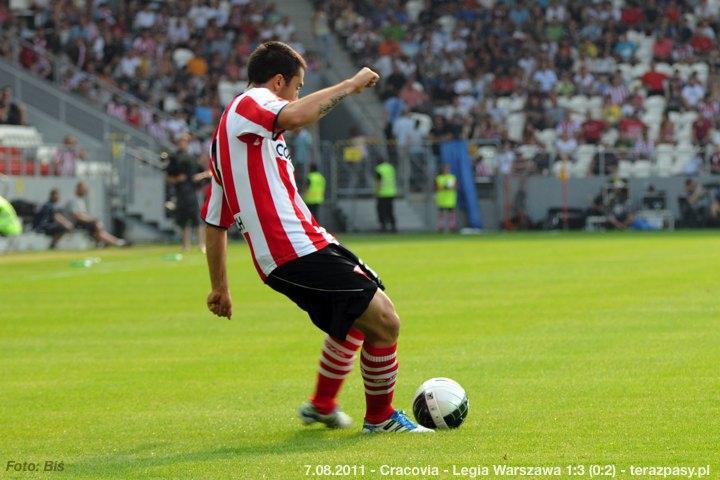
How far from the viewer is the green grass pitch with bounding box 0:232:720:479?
24.8 feet

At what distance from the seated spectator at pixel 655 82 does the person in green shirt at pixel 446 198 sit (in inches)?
269

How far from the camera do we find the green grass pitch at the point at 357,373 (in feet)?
24.8

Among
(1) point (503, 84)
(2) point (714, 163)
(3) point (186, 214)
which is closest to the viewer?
(3) point (186, 214)

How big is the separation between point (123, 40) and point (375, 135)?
8021 millimetres

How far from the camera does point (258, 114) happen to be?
784 cm

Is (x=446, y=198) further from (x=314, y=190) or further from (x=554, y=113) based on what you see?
(x=554, y=113)

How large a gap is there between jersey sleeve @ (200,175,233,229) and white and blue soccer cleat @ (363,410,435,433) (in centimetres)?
139

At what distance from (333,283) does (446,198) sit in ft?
107

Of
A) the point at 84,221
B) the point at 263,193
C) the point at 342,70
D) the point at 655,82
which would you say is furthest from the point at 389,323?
the point at 342,70

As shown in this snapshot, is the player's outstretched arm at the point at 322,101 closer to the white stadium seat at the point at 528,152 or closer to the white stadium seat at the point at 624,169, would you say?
the white stadium seat at the point at 624,169

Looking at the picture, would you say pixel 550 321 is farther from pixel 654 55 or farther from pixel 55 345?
pixel 654 55

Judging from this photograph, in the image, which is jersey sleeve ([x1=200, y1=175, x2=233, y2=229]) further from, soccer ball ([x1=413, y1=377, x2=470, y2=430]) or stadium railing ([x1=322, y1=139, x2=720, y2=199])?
stadium railing ([x1=322, y1=139, x2=720, y2=199])

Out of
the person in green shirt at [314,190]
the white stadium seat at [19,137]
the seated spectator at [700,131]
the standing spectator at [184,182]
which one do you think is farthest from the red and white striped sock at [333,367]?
the seated spectator at [700,131]

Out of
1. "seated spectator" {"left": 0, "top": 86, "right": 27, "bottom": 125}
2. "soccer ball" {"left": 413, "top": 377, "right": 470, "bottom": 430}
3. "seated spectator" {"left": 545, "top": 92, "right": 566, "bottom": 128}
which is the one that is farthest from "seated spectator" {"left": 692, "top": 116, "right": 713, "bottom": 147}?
"soccer ball" {"left": 413, "top": 377, "right": 470, "bottom": 430}
